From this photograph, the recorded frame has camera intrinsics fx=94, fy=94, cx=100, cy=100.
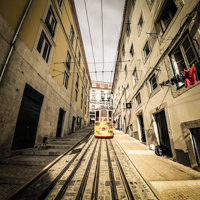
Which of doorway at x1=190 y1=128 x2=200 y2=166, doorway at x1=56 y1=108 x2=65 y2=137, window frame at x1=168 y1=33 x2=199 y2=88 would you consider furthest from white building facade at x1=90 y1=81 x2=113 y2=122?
doorway at x1=190 y1=128 x2=200 y2=166


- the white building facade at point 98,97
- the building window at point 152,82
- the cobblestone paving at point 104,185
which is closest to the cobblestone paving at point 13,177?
the cobblestone paving at point 104,185

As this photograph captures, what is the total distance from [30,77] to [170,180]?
7.91m

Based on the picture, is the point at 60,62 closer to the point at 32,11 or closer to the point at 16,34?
the point at 32,11

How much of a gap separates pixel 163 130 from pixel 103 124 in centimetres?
574

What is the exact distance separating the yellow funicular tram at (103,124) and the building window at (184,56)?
744 centimetres

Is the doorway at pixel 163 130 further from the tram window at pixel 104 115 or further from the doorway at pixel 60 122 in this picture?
the doorway at pixel 60 122

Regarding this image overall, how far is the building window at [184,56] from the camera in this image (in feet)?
12.7

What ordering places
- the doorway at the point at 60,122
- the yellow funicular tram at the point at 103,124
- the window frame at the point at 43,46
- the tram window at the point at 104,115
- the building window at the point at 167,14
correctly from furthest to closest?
1. the tram window at the point at 104,115
2. the yellow funicular tram at the point at 103,124
3. the doorway at the point at 60,122
4. the window frame at the point at 43,46
5. the building window at the point at 167,14

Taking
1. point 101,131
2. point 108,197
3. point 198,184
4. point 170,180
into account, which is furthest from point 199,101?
point 101,131

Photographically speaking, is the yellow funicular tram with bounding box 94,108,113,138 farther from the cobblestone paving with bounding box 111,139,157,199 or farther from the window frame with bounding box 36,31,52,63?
the window frame with bounding box 36,31,52,63

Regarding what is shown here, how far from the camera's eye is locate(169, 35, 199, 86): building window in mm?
3873

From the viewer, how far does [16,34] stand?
4.64 metres

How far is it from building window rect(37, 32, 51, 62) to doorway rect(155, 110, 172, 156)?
9525mm

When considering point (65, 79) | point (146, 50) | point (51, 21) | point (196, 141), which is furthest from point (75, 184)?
point (51, 21)
